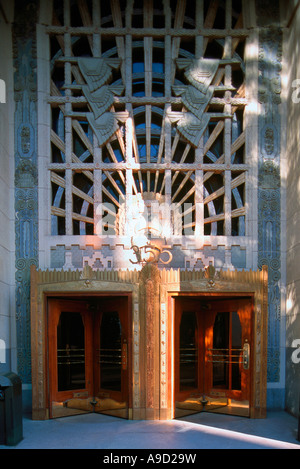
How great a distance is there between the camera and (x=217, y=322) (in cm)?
698

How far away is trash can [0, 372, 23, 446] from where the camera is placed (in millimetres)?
5031

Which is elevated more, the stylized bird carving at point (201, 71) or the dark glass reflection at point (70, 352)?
the stylized bird carving at point (201, 71)

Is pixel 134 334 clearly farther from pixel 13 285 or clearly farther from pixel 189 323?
pixel 13 285

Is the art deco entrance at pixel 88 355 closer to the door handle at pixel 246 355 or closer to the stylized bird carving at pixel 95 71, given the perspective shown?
the door handle at pixel 246 355

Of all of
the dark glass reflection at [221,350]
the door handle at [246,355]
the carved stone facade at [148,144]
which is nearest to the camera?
the door handle at [246,355]

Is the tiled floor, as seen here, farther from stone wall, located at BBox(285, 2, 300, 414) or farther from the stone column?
stone wall, located at BBox(285, 2, 300, 414)

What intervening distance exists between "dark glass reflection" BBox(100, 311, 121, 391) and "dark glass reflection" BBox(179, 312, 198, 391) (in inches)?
45.3

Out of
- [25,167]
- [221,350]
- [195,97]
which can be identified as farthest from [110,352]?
[195,97]

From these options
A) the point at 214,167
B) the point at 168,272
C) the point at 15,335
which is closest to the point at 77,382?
the point at 15,335

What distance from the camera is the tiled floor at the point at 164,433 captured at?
5016 millimetres

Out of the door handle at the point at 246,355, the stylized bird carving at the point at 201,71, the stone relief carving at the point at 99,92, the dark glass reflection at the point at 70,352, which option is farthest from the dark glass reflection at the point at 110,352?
the stylized bird carving at the point at 201,71

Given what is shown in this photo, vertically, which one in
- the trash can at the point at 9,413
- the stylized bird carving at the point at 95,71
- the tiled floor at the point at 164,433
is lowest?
the tiled floor at the point at 164,433

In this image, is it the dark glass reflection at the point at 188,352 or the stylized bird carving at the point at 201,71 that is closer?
the dark glass reflection at the point at 188,352

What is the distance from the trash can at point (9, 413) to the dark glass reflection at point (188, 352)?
9.22ft
